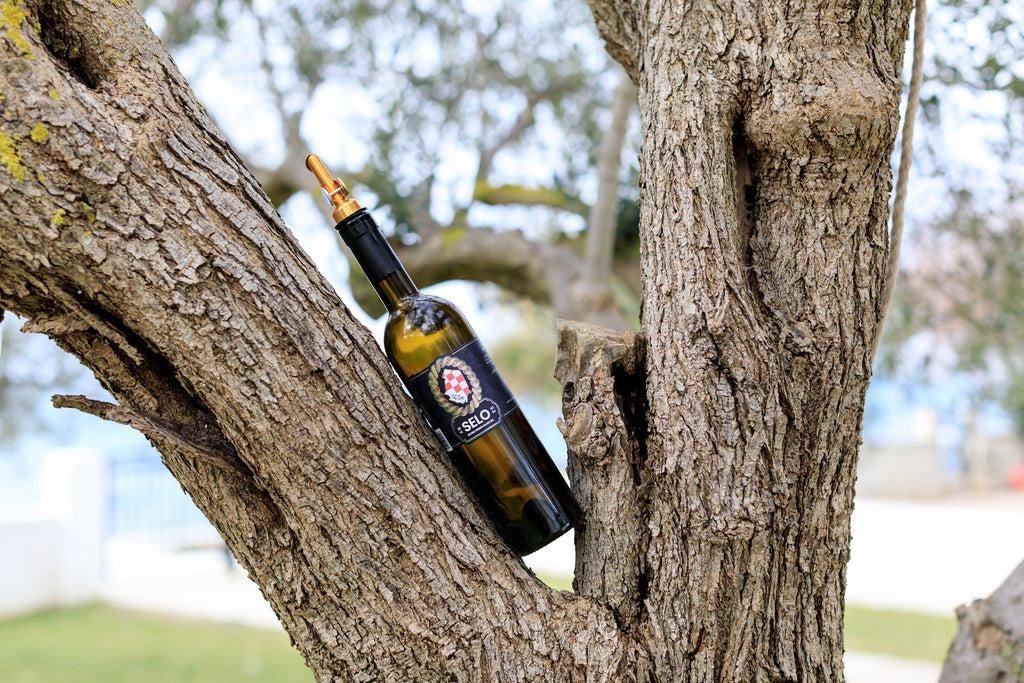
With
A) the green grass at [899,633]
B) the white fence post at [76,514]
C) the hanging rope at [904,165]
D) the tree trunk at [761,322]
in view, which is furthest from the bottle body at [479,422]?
the white fence post at [76,514]

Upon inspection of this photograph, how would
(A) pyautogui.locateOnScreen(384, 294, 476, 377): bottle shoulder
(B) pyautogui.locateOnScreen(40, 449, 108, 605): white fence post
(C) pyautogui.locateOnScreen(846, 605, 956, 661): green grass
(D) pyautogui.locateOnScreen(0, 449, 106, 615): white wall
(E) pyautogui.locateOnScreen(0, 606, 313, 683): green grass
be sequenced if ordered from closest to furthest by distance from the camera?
(A) pyautogui.locateOnScreen(384, 294, 476, 377): bottle shoulder, (E) pyautogui.locateOnScreen(0, 606, 313, 683): green grass, (C) pyautogui.locateOnScreen(846, 605, 956, 661): green grass, (D) pyautogui.locateOnScreen(0, 449, 106, 615): white wall, (B) pyautogui.locateOnScreen(40, 449, 108, 605): white fence post

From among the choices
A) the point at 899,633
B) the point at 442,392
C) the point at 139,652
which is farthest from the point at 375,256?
the point at 899,633

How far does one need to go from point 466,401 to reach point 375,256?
0.93 feet

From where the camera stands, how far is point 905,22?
1369 mm

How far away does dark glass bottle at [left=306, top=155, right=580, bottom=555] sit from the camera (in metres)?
1.28

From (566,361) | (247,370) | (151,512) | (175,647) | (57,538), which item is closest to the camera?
(247,370)

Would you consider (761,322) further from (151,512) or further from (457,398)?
(151,512)

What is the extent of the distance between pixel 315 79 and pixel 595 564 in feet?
13.9

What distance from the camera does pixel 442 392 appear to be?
1273mm

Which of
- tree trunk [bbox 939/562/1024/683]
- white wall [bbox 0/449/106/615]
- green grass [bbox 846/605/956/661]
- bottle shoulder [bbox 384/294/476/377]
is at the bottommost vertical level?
tree trunk [bbox 939/562/1024/683]

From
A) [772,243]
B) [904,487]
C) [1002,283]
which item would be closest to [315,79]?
[1002,283]

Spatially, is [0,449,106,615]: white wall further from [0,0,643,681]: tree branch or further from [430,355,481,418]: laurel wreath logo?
[430,355,481,418]: laurel wreath logo

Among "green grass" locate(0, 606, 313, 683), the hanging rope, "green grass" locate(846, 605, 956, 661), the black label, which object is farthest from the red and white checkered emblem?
"green grass" locate(846, 605, 956, 661)

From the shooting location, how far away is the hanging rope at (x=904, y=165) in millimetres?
1347
